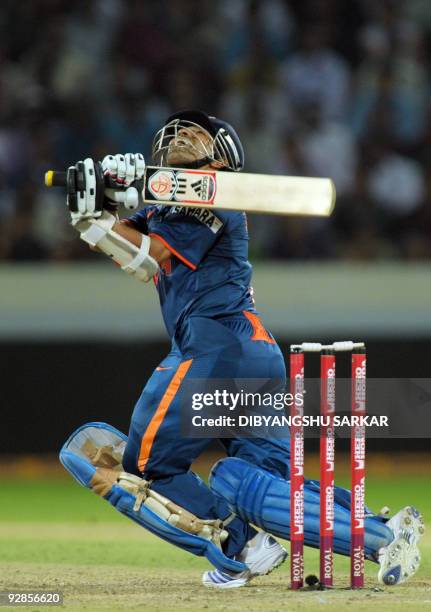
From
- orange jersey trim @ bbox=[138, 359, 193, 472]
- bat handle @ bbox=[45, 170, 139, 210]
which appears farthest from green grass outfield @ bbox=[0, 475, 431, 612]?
bat handle @ bbox=[45, 170, 139, 210]

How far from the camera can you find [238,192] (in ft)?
15.6

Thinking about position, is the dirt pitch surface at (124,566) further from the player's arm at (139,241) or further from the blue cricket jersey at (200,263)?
the player's arm at (139,241)

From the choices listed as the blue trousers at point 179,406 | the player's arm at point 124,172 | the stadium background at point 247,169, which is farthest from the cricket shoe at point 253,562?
the stadium background at point 247,169

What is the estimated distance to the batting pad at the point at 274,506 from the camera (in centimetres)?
468

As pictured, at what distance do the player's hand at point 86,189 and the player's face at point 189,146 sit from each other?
16.7 inches

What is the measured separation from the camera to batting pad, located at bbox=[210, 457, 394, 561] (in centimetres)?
468

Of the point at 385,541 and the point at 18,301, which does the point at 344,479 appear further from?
the point at 385,541

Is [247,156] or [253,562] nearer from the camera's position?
[253,562]

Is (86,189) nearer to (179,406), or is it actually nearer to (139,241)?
(139,241)

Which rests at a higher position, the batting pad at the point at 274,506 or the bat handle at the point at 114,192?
the bat handle at the point at 114,192

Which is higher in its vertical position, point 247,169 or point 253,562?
point 247,169

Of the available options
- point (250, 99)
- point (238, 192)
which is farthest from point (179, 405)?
point (250, 99)

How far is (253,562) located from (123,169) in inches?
59.1

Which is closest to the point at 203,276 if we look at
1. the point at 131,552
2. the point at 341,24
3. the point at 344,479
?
the point at 131,552
